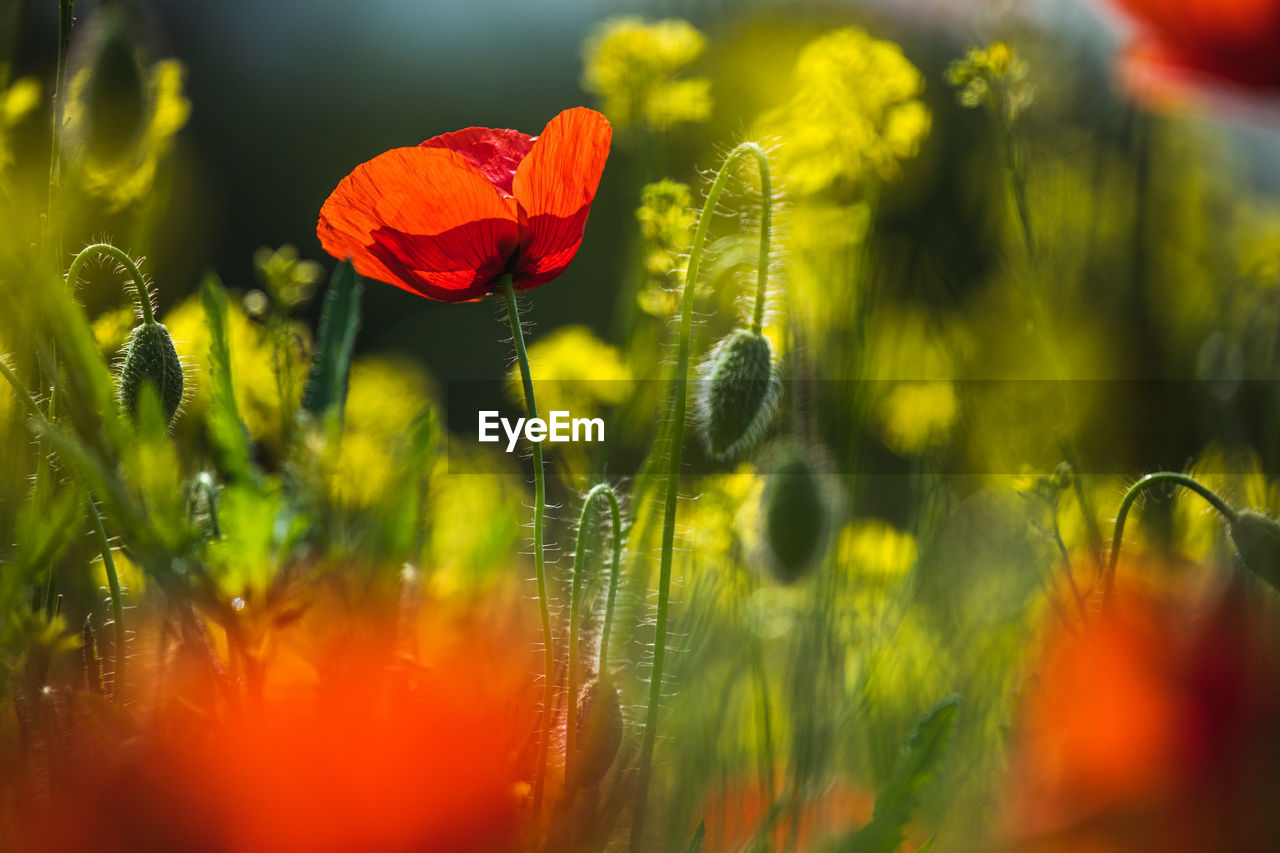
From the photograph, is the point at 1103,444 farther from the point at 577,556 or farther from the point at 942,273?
the point at 577,556

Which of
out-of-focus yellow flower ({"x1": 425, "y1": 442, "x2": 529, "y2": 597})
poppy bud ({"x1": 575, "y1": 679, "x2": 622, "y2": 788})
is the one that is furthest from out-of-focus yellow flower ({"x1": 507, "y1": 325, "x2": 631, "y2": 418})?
poppy bud ({"x1": 575, "y1": 679, "x2": 622, "y2": 788})

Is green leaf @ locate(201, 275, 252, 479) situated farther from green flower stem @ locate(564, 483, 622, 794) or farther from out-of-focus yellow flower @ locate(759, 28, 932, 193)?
out-of-focus yellow flower @ locate(759, 28, 932, 193)

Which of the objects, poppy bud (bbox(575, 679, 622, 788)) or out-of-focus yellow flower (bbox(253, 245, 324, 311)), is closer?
poppy bud (bbox(575, 679, 622, 788))

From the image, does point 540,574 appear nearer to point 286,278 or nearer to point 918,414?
point 286,278

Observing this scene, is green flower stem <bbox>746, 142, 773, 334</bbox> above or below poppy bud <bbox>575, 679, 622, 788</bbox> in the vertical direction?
above

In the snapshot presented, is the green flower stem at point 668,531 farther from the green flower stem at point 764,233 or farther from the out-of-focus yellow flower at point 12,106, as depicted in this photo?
the out-of-focus yellow flower at point 12,106

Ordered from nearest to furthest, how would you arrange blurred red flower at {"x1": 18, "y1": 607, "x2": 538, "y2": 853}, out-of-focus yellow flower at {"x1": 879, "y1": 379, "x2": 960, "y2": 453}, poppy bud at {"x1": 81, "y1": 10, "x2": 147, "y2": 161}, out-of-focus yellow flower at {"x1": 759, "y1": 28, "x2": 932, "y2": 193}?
blurred red flower at {"x1": 18, "y1": 607, "x2": 538, "y2": 853}, poppy bud at {"x1": 81, "y1": 10, "x2": 147, "y2": 161}, out-of-focus yellow flower at {"x1": 759, "y1": 28, "x2": 932, "y2": 193}, out-of-focus yellow flower at {"x1": 879, "y1": 379, "x2": 960, "y2": 453}
